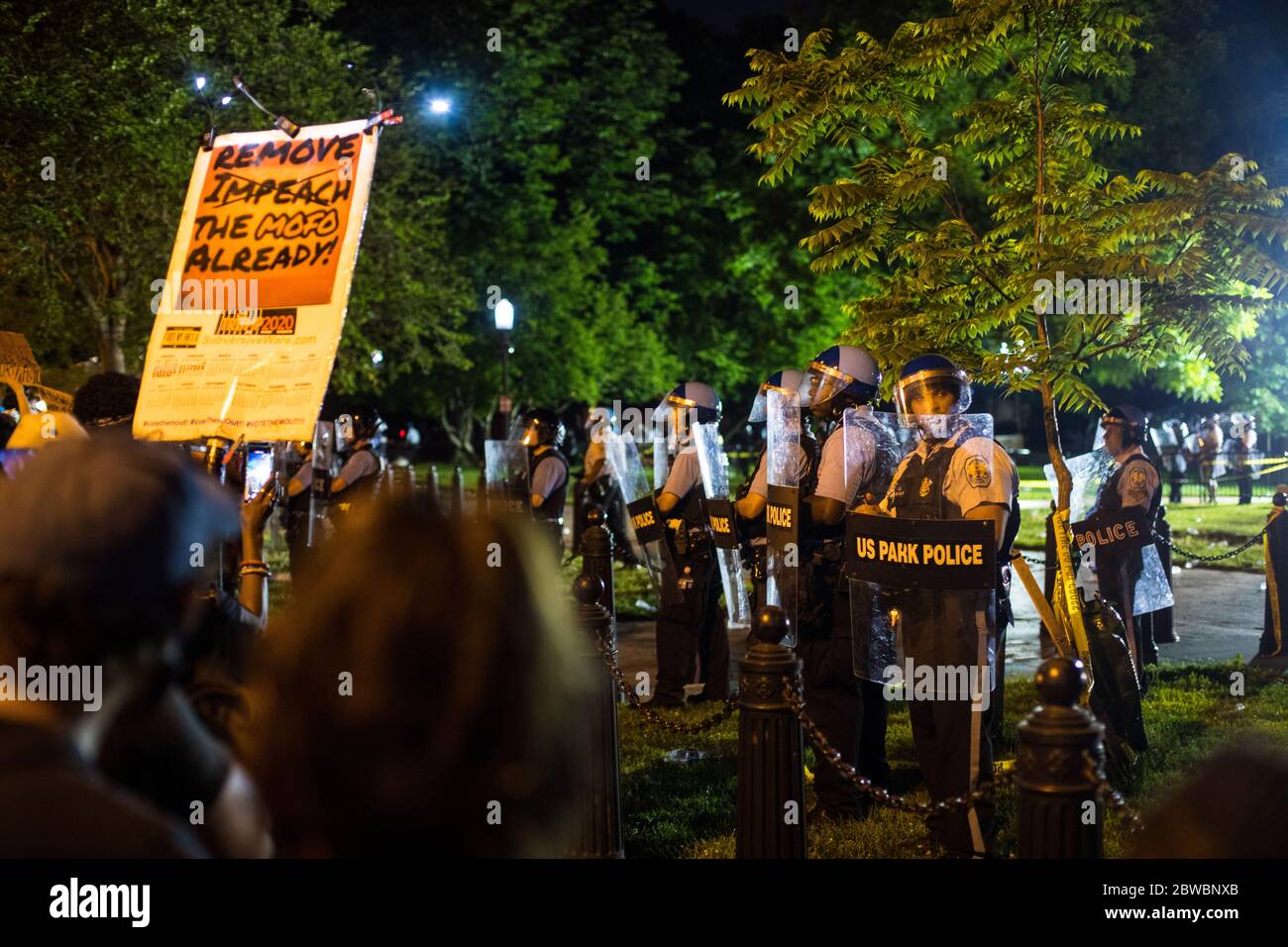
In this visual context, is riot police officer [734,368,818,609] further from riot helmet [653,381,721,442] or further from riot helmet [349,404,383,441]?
riot helmet [349,404,383,441]

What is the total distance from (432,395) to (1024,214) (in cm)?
3246

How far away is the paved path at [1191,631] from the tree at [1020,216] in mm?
3888

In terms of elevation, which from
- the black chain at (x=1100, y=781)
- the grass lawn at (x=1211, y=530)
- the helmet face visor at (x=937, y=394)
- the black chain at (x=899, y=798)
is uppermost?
the helmet face visor at (x=937, y=394)

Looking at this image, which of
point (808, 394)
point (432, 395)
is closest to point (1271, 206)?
point (808, 394)

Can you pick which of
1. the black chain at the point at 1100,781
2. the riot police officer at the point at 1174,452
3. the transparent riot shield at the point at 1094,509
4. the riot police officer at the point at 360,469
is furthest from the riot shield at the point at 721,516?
the riot police officer at the point at 1174,452

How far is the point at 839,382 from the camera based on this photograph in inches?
273

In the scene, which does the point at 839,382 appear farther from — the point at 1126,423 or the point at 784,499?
the point at 1126,423

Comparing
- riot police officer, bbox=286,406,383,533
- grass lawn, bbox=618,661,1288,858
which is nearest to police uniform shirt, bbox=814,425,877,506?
grass lawn, bbox=618,661,1288,858

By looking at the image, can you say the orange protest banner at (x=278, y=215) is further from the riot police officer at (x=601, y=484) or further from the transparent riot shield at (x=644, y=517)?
the riot police officer at (x=601, y=484)

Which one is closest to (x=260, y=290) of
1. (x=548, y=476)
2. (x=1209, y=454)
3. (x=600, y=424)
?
(x=548, y=476)

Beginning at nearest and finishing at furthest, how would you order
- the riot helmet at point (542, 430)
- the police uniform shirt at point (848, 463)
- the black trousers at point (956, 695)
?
the black trousers at point (956, 695)
the police uniform shirt at point (848, 463)
the riot helmet at point (542, 430)

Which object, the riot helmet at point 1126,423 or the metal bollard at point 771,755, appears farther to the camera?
the riot helmet at point 1126,423

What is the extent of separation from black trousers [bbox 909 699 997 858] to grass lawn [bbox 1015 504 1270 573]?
1205 centimetres

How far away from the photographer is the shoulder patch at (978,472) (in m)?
5.68
